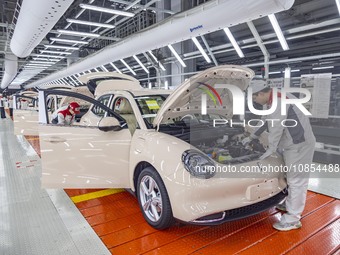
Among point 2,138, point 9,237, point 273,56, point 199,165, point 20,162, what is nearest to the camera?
point 199,165

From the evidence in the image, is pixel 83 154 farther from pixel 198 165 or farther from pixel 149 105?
pixel 198 165

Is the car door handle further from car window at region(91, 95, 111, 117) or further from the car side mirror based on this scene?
car window at region(91, 95, 111, 117)

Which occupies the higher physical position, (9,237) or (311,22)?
(311,22)

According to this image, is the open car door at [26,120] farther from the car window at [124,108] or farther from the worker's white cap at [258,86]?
the worker's white cap at [258,86]

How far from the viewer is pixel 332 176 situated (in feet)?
12.7

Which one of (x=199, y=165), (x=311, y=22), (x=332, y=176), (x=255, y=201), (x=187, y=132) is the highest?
(x=311, y=22)

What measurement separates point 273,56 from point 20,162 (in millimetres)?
8337

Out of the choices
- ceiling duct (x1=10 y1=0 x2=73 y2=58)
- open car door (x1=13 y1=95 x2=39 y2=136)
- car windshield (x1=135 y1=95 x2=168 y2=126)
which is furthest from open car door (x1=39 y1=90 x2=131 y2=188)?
open car door (x1=13 y1=95 x2=39 y2=136)

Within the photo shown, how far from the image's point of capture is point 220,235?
228 centimetres

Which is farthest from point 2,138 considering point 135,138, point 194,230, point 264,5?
point 264,5

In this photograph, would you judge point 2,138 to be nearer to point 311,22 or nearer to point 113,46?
point 113,46

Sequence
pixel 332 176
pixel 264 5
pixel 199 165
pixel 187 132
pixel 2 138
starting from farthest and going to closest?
pixel 2 138, pixel 332 176, pixel 264 5, pixel 187 132, pixel 199 165

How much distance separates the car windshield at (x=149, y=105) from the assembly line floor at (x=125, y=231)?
110cm

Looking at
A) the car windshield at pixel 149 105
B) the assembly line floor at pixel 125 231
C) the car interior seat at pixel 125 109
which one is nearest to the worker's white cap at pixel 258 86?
the car windshield at pixel 149 105
